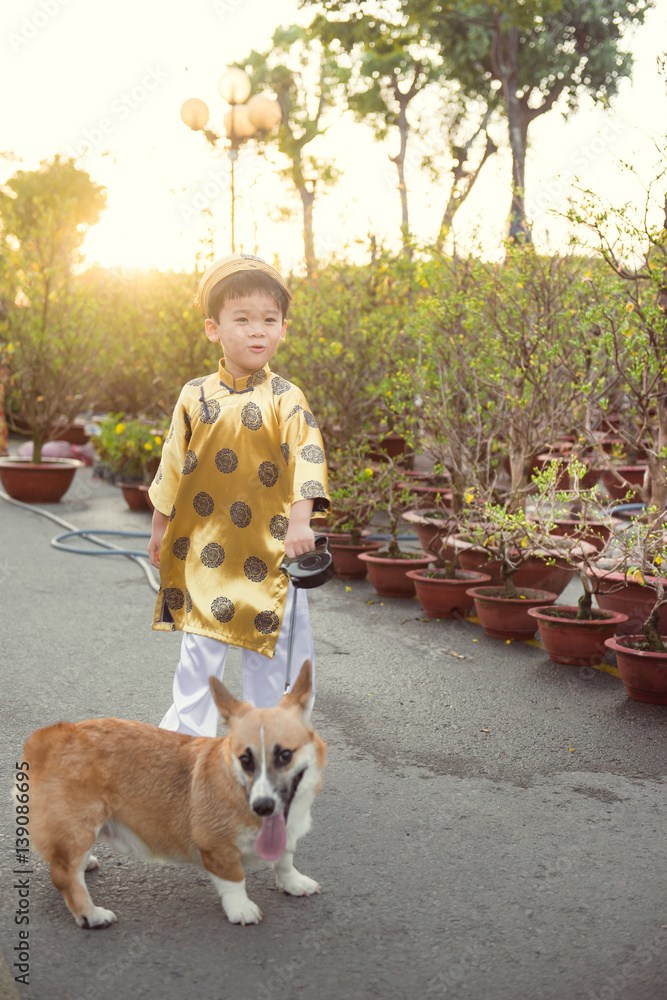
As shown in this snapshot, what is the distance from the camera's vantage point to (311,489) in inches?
123

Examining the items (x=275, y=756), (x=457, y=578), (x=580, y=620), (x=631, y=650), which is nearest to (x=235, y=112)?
(x=457, y=578)

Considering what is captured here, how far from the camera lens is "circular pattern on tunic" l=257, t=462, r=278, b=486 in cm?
326

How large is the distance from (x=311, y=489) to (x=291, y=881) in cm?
128

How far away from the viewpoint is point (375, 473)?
32.9 feet

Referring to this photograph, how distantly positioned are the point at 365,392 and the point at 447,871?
7.25m

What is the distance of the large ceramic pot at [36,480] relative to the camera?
12.3 m

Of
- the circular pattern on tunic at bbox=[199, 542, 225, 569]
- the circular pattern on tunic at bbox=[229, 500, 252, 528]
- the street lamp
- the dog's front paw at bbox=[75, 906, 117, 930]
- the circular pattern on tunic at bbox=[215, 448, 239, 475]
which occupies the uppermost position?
the street lamp

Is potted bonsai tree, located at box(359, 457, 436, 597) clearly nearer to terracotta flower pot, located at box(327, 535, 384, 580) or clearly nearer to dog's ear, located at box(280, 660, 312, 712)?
terracotta flower pot, located at box(327, 535, 384, 580)

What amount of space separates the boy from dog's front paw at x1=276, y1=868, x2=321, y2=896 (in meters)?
0.61

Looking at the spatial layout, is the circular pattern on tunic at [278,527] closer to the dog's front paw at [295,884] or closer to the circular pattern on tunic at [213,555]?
the circular pattern on tunic at [213,555]

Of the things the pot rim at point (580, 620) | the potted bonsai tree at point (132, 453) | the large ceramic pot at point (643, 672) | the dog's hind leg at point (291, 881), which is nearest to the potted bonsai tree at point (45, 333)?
the potted bonsai tree at point (132, 453)

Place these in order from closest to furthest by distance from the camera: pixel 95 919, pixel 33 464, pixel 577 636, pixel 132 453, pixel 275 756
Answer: pixel 275 756
pixel 95 919
pixel 577 636
pixel 33 464
pixel 132 453

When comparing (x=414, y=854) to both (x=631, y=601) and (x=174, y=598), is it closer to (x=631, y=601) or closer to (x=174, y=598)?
(x=174, y=598)

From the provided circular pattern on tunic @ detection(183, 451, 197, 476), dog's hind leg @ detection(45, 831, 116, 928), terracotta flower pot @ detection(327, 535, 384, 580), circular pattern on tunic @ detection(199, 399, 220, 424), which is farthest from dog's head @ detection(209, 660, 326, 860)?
terracotta flower pot @ detection(327, 535, 384, 580)
